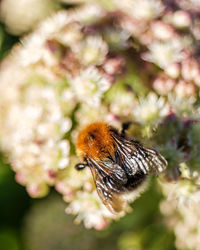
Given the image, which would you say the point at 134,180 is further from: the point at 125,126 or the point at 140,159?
the point at 125,126

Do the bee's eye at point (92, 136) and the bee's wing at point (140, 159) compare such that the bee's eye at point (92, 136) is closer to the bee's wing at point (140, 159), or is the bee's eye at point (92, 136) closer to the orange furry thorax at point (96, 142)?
the orange furry thorax at point (96, 142)

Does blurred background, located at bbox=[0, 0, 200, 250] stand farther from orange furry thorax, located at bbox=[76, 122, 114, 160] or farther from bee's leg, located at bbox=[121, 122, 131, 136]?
orange furry thorax, located at bbox=[76, 122, 114, 160]

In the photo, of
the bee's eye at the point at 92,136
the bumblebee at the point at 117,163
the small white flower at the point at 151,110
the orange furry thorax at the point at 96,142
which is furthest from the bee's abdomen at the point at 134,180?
the small white flower at the point at 151,110

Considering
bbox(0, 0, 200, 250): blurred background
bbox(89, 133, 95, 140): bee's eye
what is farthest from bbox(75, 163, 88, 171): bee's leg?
bbox(89, 133, 95, 140): bee's eye

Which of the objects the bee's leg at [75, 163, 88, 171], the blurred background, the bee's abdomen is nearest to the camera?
the bee's abdomen

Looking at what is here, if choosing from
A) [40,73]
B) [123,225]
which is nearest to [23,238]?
[123,225]

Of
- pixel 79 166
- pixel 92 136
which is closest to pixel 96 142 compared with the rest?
pixel 92 136
